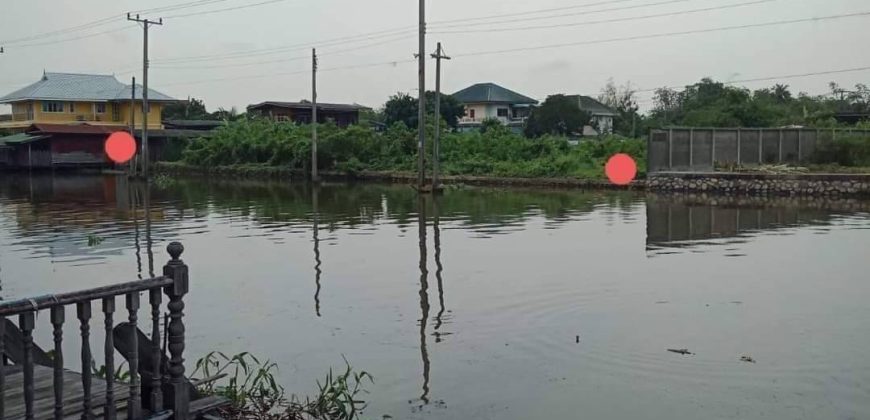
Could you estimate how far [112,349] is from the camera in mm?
3623

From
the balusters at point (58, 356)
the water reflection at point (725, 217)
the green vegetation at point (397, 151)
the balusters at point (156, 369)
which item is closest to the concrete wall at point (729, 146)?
the water reflection at point (725, 217)

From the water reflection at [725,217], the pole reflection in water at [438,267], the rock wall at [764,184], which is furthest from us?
the rock wall at [764,184]

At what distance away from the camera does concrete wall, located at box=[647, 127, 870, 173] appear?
26.3m

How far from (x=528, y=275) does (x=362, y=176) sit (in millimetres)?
25017

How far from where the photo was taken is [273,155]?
39.7m

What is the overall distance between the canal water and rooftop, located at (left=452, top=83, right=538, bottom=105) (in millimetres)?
41345

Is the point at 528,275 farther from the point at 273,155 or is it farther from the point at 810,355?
the point at 273,155

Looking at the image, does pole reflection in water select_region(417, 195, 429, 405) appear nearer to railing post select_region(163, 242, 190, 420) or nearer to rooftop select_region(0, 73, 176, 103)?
railing post select_region(163, 242, 190, 420)

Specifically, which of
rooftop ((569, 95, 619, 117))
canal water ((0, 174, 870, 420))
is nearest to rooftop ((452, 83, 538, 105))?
rooftop ((569, 95, 619, 117))

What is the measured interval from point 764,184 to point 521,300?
60.1 feet

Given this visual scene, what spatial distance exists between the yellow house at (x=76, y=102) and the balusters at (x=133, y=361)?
158 ft

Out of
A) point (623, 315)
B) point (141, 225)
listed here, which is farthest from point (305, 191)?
point (623, 315)

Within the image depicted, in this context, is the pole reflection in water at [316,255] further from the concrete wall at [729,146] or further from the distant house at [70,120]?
the distant house at [70,120]

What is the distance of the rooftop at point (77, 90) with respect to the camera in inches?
1891
